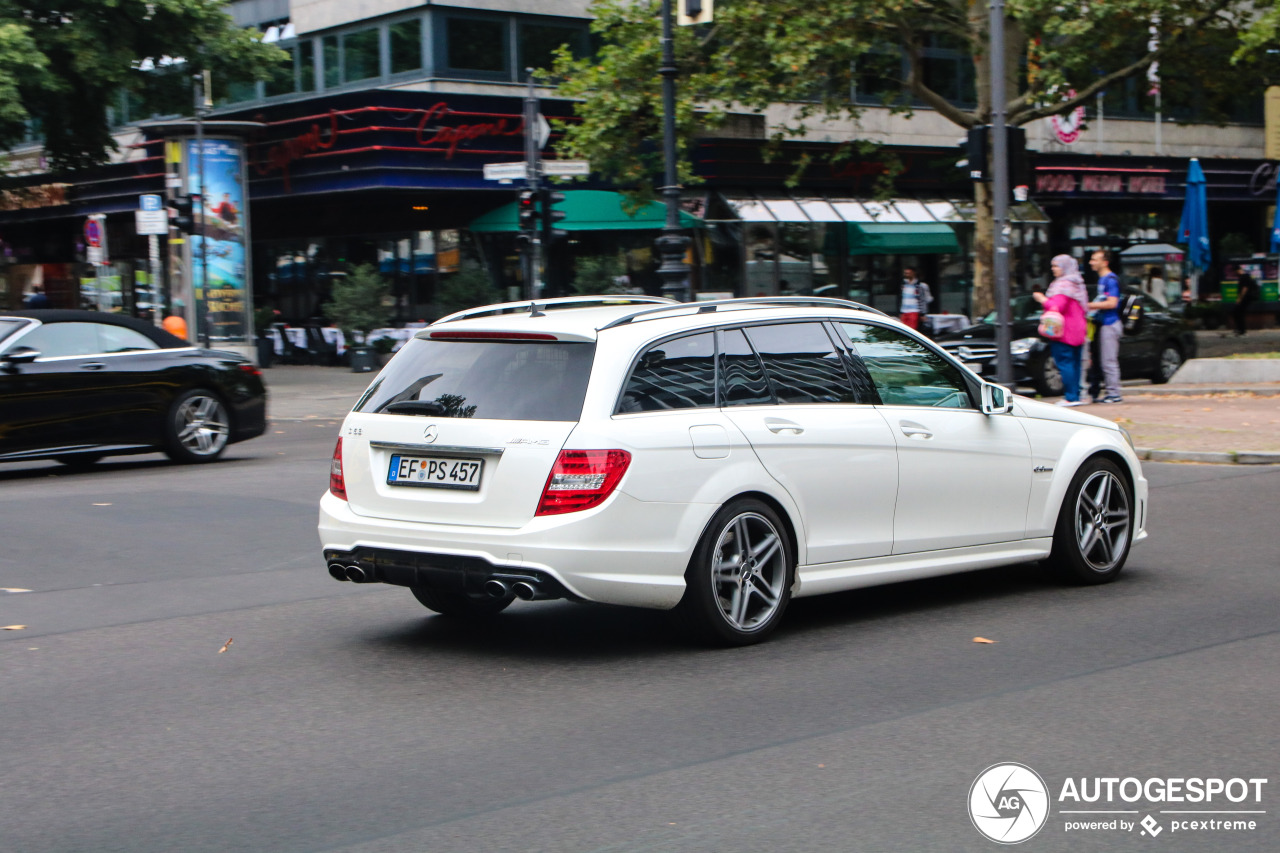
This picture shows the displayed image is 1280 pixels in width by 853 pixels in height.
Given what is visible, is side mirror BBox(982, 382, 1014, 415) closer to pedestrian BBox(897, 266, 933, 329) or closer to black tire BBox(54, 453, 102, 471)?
black tire BBox(54, 453, 102, 471)

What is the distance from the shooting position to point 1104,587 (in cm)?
830

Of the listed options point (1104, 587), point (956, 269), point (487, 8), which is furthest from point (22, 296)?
point (1104, 587)

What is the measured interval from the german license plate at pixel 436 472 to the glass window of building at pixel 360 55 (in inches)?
1127

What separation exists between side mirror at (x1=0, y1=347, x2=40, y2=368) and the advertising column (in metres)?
16.7

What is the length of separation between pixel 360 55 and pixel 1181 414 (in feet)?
72.1

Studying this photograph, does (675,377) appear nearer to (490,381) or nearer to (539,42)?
(490,381)

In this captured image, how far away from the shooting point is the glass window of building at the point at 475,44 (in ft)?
108

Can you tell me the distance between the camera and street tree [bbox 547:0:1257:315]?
25.7m

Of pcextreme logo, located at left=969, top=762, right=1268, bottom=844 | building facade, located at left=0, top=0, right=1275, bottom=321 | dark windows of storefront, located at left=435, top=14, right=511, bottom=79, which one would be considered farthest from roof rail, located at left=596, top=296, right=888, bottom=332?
dark windows of storefront, located at left=435, top=14, right=511, bottom=79

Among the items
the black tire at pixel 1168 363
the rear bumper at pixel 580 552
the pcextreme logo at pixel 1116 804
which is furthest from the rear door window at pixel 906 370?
the black tire at pixel 1168 363

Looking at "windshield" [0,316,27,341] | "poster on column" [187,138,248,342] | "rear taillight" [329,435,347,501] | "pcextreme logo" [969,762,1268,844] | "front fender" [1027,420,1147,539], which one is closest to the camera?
"pcextreme logo" [969,762,1268,844]

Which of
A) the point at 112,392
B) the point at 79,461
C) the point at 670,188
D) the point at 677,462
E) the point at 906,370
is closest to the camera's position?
the point at 677,462

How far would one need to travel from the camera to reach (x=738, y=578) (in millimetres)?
6707

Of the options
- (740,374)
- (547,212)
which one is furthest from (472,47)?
(740,374)
